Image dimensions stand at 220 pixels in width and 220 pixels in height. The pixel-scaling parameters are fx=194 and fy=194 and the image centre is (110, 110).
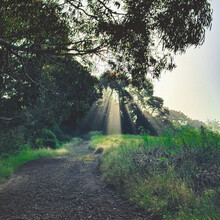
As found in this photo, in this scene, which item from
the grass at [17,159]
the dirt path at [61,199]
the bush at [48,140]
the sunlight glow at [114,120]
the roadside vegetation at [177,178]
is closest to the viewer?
the roadside vegetation at [177,178]

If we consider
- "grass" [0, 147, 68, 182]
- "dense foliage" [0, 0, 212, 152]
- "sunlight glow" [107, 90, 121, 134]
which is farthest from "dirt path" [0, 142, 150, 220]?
"sunlight glow" [107, 90, 121, 134]

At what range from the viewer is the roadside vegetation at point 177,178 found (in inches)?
136

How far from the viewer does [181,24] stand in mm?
4336

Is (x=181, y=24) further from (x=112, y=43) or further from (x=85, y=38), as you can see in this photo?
(x=85, y=38)

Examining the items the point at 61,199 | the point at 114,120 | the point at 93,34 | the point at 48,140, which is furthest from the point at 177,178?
the point at 114,120

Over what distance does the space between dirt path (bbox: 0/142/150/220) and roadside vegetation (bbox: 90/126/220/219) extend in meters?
0.39

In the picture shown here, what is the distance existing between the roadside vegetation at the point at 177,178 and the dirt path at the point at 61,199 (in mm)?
386

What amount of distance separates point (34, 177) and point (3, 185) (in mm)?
1295

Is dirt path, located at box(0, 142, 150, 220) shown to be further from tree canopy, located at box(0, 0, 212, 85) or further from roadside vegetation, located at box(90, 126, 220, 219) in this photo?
tree canopy, located at box(0, 0, 212, 85)

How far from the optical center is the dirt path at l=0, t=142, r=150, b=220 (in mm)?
4141

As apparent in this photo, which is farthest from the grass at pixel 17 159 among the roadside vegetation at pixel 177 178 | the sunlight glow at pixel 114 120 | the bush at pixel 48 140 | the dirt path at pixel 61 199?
the sunlight glow at pixel 114 120

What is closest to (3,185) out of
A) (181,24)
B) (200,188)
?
(200,188)

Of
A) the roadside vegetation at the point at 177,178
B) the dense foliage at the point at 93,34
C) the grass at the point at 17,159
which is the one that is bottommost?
the grass at the point at 17,159

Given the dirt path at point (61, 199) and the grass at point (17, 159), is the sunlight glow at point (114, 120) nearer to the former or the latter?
the grass at point (17, 159)
